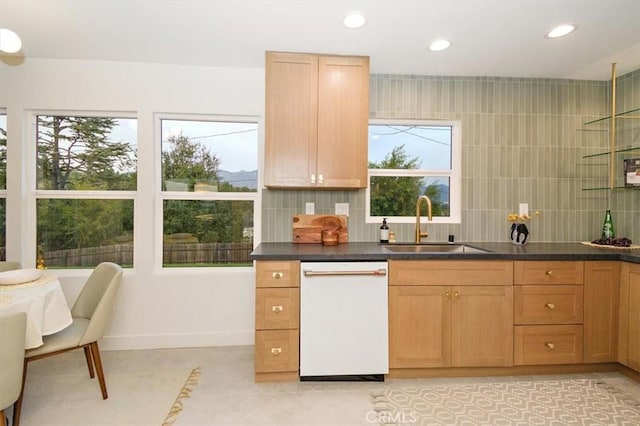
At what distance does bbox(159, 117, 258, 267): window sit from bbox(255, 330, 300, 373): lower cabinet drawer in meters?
0.93

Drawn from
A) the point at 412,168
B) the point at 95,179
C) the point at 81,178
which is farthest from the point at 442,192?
the point at 81,178

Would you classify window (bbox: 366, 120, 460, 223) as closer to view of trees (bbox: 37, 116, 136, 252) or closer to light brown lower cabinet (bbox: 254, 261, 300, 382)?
light brown lower cabinet (bbox: 254, 261, 300, 382)

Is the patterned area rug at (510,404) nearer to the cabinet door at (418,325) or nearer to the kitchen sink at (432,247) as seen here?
the cabinet door at (418,325)

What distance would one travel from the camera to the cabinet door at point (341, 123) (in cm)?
240

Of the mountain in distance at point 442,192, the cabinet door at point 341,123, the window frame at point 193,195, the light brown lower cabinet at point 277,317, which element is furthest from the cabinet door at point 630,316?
the window frame at point 193,195

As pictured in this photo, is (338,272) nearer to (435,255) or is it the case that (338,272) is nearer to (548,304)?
(435,255)

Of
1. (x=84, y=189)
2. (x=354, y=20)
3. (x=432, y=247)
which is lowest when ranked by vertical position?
(x=432, y=247)

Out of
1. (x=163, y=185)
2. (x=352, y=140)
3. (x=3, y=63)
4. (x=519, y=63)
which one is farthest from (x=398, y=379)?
(x=3, y=63)

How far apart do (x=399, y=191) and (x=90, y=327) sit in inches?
100

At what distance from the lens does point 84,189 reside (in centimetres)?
268

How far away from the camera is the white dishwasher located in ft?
6.75

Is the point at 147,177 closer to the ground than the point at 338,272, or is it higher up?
higher up

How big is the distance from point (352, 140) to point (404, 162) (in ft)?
2.39

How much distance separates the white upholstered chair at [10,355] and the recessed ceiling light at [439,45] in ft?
9.64
